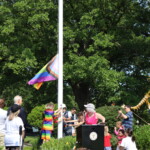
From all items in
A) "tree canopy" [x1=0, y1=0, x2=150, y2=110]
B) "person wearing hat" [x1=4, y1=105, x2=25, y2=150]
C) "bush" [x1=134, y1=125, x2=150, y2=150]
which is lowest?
A: "bush" [x1=134, y1=125, x2=150, y2=150]

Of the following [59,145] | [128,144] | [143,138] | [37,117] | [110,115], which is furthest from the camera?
[37,117]

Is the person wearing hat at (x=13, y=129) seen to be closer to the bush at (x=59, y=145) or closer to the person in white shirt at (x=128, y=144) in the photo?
the bush at (x=59, y=145)

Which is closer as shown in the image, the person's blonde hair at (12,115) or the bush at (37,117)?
the person's blonde hair at (12,115)

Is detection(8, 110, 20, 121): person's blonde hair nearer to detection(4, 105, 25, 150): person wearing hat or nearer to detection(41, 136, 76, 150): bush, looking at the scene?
detection(4, 105, 25, 150): person wearing hat

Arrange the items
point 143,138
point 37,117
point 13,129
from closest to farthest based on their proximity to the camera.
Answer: point 13,129, point 143,138, point 37,117

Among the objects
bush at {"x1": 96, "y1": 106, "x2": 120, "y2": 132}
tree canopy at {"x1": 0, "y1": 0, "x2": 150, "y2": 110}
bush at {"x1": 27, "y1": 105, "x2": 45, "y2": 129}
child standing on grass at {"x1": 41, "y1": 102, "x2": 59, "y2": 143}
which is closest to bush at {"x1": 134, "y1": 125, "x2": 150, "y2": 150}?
bush at {"x1": 96, "y1": 106, "x2": 120, "y2": 132}

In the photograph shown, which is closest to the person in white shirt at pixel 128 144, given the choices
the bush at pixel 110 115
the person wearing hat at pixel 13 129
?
the person wearing hat at pixel 13 129

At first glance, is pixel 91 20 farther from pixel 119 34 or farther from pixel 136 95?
pixel 136 95

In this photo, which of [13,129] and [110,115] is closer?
[13,129]

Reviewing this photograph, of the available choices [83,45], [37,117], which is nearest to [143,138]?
[37,117]

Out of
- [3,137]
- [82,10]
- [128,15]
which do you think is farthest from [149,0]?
[3,137]

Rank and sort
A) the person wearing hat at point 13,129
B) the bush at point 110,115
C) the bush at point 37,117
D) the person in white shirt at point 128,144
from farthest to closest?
the bush at point 37,117 < the bush at point 110,115 < the person in white shirt at point 128,144 < the person wearing hat at point 13,129

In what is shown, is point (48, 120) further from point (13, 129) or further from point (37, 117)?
point (37, 117)

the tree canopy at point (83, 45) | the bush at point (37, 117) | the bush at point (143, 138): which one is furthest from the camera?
the tree canopy at point (83, 45)
